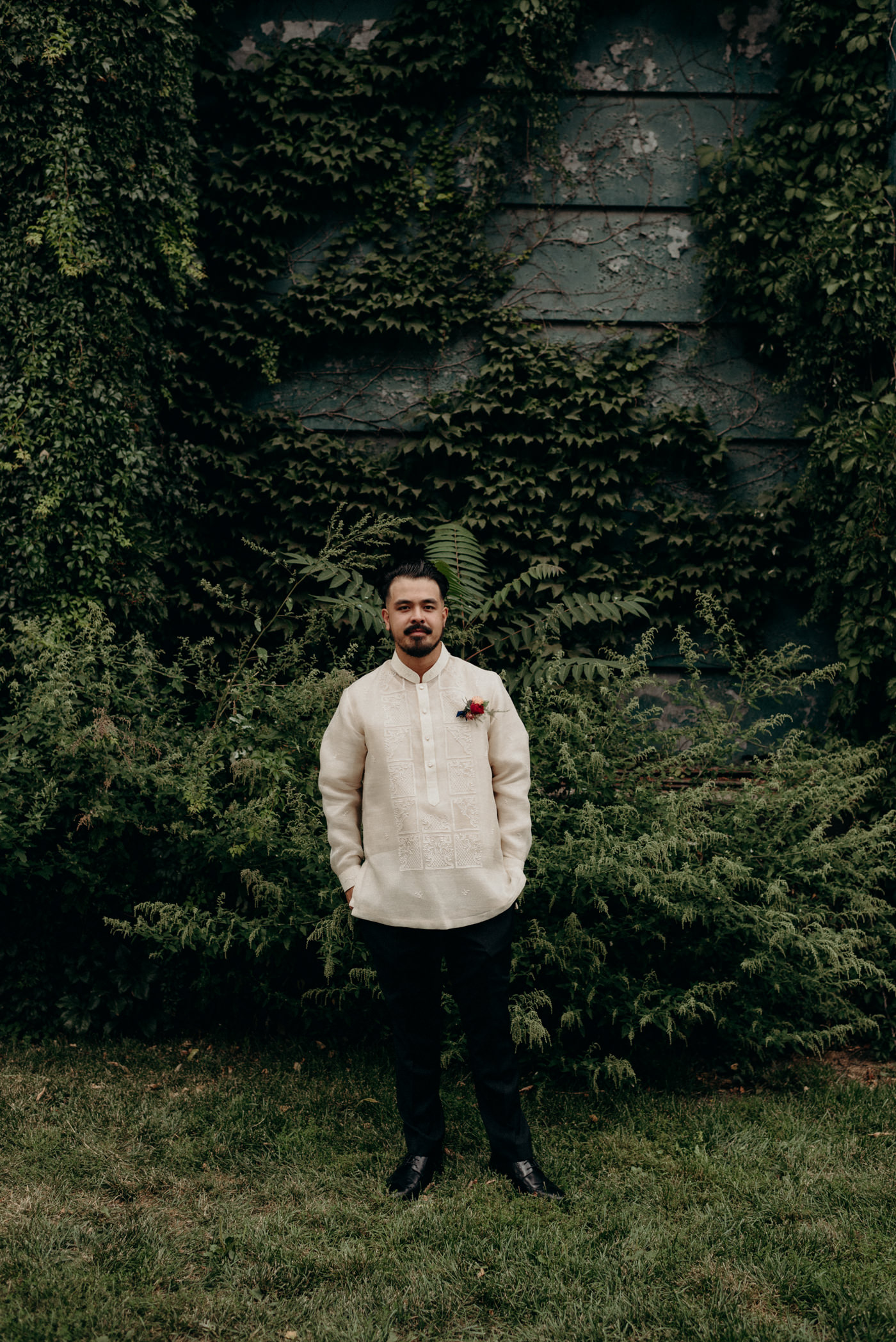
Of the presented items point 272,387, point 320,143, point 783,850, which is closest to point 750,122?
point 320,143

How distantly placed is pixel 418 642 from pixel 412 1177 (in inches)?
75.8

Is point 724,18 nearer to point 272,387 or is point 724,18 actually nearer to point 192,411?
point 272,387

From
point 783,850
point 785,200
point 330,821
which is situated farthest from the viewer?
point 785,200

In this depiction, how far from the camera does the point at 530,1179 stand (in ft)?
11.0

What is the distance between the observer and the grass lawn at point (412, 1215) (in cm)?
275

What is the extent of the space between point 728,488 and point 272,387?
11.7ft

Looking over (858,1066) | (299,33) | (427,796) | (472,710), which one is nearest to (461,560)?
(472,710)

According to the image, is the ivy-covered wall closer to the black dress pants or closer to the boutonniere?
the boutonniere

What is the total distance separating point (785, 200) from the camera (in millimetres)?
6809

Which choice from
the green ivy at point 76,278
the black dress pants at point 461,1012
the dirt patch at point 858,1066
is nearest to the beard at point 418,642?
the black dress pants at point 461,1012

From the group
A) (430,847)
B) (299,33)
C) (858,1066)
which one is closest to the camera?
(430,847)

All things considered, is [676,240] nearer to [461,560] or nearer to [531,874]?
[461,560]

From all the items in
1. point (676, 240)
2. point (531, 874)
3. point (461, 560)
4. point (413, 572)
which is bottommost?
point (531, 874)

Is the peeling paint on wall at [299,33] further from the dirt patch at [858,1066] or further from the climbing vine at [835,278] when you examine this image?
the dirt patch at [858,1066]
